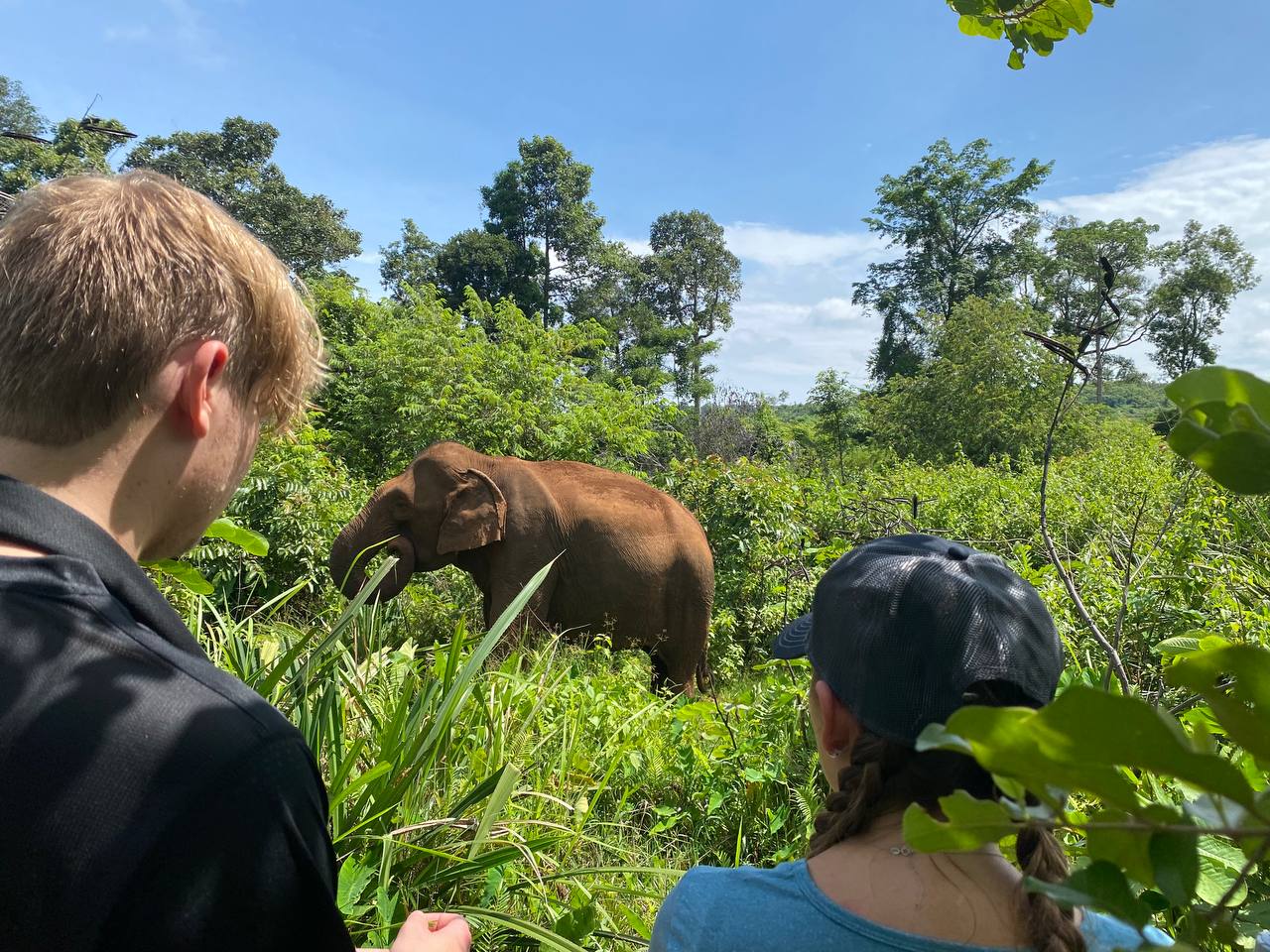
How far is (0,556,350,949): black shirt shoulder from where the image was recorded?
0.83 m

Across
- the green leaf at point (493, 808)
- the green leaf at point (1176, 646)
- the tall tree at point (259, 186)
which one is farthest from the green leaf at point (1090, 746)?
the tall tree at point (259, 186)

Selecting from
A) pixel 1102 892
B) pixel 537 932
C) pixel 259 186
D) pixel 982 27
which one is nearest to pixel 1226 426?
pixel 1102 892

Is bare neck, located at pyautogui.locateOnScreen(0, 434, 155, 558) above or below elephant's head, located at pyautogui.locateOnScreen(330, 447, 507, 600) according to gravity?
above

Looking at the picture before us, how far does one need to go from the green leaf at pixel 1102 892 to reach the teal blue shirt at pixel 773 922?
63cm

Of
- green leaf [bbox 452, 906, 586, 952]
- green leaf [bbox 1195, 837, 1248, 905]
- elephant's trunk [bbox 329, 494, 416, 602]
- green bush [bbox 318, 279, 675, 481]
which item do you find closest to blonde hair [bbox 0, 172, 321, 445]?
green leaf [bbox 452, 906, 586, 952]

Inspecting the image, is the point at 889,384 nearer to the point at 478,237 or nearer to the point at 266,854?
the point at 478,237

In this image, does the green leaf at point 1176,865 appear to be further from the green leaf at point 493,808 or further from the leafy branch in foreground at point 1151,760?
the green leaf at point 493,808

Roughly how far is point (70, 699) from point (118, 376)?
0.38 meters

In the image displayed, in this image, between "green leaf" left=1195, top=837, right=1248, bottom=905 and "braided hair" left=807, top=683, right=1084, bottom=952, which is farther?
"green leaf" left=1195, top=837, right=1248, bottom=905

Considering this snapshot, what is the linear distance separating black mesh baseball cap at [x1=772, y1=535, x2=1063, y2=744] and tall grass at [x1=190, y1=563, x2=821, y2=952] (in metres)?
1.31

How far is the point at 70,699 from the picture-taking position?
838 mm

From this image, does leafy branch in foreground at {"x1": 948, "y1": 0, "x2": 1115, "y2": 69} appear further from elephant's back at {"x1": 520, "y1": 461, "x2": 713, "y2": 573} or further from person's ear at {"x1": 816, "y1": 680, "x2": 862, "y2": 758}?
elephant's back at {"x1": 520, "y1": 461, "x2": 713, "y2": 573}

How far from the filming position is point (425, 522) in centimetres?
754

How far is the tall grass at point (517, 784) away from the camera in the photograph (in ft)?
7.84
